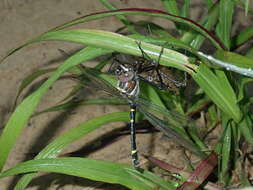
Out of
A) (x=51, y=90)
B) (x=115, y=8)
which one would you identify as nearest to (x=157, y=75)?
(x=115, y=8)

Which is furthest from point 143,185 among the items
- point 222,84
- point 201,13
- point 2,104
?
point 201,13

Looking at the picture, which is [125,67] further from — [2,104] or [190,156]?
[2,104]

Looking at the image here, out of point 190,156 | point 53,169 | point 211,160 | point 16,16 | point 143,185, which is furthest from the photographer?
point 16,16

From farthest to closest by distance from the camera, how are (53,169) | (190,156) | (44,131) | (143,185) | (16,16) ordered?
1. (16,16)
2. (44,131)
3. (190,156)
4. (143,185)
5. (53,169)

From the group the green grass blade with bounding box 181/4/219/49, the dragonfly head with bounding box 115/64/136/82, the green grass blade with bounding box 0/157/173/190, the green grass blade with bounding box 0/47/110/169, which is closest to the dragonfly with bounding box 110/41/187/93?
the dragonfly head with bounding box 115/64/136/82

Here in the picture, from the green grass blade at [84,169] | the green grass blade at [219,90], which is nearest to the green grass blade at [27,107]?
the green grass blade at [84,169]
